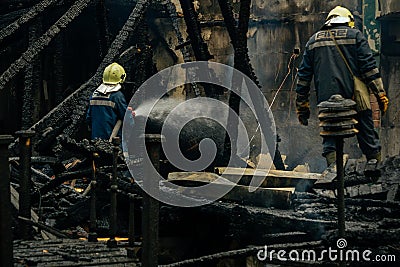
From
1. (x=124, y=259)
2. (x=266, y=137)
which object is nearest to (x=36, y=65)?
(x=266, y=137)

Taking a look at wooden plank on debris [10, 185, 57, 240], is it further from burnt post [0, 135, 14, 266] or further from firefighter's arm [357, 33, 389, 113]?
firefighter's arm [357, 33, 389, 113]

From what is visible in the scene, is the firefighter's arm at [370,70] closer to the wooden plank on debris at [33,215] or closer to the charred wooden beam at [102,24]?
the wooden plank on debris at [33,215]

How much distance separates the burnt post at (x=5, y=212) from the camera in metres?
3.42

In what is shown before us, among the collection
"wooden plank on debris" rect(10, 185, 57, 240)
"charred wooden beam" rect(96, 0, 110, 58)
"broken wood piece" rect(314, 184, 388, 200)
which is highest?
"charred wooden beam" rect(96, 0, 110, 58)

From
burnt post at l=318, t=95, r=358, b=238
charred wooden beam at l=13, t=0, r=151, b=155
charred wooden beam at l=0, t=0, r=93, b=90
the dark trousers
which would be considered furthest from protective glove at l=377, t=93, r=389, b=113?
charred wooden beam at l=0, t=0, r=93, b=90

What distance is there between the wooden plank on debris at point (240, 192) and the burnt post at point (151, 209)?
8.51 ft

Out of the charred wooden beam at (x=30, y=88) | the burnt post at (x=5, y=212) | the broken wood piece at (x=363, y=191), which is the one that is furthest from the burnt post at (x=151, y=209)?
the charred wooden beam at (x=30, y=88)

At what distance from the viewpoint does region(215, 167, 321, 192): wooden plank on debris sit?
6.68 m

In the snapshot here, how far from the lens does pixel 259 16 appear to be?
12.7 metres

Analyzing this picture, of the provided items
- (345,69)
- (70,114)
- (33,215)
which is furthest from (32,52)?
(345,69)

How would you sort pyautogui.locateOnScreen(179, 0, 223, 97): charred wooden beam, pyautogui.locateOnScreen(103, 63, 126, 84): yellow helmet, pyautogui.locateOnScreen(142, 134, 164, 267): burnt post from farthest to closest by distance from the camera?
pyautogui.locateOnScreen(179, 0, 223, 97): charred wooden beam, pyautogui.locateOnScreen(103, 63, 126, 84): yellow helmet, pyautogui.locateOnScreen(142, 134, 164, 267): burnt post

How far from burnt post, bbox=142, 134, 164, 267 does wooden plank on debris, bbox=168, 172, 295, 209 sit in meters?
2.59
